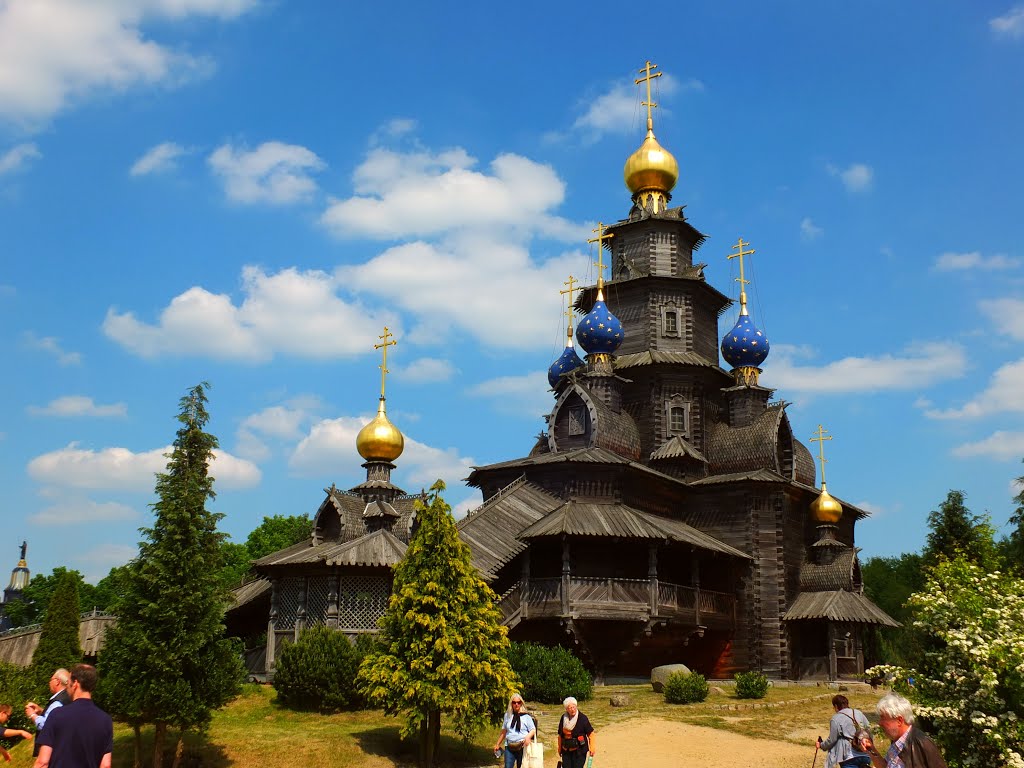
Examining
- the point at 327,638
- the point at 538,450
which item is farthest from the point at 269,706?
the point at 538,450

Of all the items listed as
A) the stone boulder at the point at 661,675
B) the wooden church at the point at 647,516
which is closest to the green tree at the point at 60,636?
the wooden church at the point at 647,516

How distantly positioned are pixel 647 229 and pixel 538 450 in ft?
32.4

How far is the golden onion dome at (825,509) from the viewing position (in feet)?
118

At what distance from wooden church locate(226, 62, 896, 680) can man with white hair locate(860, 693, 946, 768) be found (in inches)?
745

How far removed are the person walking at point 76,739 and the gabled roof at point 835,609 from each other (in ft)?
93.5

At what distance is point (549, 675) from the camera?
876 inches

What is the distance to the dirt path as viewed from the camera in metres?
16.4

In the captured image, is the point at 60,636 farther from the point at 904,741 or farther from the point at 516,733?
the point at 904,741

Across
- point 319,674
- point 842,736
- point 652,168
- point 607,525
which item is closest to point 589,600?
point 607,525

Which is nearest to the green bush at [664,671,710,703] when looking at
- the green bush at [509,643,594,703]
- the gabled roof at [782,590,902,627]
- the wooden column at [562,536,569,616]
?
the green bush at [509,643,594,703]

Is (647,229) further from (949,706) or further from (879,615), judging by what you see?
(949,706)

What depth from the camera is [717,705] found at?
2270 centimetres

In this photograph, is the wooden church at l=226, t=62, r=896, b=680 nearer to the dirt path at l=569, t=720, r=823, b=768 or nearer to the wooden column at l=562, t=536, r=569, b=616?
the wooden column at l=562, t=536, r=569, b=616

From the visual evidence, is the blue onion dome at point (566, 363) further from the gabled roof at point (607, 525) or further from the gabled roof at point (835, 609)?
the gabled roof at point (835, 609)
